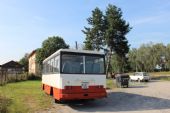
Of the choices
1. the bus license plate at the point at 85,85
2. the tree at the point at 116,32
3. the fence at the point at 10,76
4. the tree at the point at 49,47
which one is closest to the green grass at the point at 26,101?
the bus license plate at the point at 85,85

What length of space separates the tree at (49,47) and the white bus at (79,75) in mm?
64844

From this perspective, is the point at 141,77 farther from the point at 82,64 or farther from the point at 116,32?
the point at 82,64

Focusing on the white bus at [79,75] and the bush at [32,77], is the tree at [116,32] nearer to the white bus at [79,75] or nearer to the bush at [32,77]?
the bush at [32,77]

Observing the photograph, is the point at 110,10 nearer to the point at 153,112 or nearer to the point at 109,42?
the point at 109,42

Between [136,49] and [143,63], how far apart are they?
573cm

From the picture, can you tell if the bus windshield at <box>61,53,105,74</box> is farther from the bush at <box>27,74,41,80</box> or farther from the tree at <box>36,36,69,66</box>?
the tree at <box>36,36,69,66</box>

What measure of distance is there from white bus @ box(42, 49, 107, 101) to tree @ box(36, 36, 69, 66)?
64844mm

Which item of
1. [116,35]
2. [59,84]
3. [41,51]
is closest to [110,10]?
[116,35]

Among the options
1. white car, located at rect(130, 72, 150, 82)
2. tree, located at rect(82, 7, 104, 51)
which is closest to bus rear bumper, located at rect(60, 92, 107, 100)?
white car, located at rect(130, 72, 150, 82)

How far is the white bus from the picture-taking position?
1702 cm

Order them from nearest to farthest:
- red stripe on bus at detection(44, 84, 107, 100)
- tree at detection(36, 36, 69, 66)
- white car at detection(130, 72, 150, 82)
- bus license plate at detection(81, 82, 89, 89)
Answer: red stripe on bus at detection(44, 84, 107, 100) → bus license plate at detection(81, 82, 89, 89) → white car at detection(130, 72, 150, 82) → tree at detection(36, 36, 69, 66)

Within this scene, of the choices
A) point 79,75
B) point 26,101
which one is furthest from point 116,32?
point 79,75

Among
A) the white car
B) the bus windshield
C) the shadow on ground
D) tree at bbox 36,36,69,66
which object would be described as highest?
tree at bbox 36,36,69,66

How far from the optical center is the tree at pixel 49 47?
82.9 m
